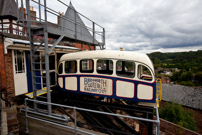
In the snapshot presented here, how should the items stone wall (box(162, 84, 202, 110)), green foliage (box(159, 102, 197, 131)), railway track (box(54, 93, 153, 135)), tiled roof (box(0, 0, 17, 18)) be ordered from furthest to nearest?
stone wall (box(162, 84, 202, 110)) < green foliage (box(159, 102, 197, 131)) < tiled roof (box(0, 0, 17, 18)) < railway track (box(54, 93, 153, 135))

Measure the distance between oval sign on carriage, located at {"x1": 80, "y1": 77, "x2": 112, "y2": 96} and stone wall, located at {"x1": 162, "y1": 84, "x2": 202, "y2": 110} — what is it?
1264 inches

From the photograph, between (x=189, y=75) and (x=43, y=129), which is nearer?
(x=43, y=129)

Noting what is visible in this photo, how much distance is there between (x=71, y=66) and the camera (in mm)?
6383

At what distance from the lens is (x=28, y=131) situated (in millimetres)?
4215

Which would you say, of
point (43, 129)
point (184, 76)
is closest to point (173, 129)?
point (43, 129)

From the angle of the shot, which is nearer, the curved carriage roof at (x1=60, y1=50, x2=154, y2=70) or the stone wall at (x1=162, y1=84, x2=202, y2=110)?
the curved carriage roof at (x1=60, y1=50, x2=154, y2=70)

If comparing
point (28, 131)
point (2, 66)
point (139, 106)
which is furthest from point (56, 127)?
point (2, 66)

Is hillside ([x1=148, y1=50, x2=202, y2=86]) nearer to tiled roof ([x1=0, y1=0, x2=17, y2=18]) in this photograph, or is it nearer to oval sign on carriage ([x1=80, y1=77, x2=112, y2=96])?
oval sign on carriage ([x1=80, y1=77, x2=112, y2=96])

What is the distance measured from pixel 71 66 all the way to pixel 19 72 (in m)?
2.67

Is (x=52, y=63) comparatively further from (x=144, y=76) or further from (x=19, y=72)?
(x=144, y=76)

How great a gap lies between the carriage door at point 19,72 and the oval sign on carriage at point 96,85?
320 cm

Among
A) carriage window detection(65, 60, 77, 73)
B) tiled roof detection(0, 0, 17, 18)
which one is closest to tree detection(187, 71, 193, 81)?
carriage window detection(65, 60, 77, 73)

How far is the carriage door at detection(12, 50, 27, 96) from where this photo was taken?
6.00 m

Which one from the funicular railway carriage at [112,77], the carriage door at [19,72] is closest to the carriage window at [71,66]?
the funicular railway carriage at [112,77]
